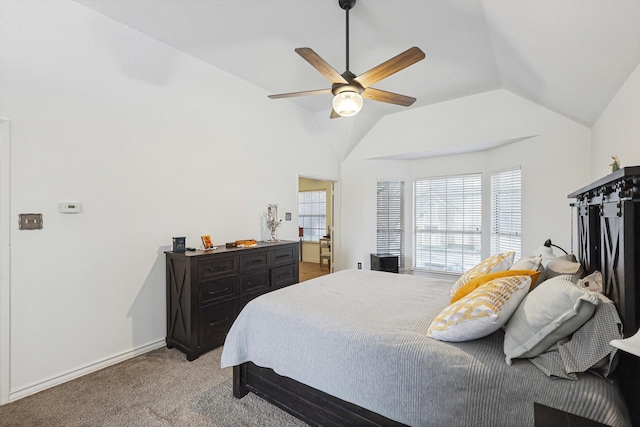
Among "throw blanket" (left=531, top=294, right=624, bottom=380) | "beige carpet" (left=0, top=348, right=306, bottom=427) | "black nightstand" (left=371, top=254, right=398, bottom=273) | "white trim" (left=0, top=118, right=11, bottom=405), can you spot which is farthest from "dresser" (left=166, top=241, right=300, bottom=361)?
"throw blanket" (left=531, top=294, right=624, bottom=380)

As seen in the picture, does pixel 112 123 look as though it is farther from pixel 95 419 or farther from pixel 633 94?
pixel 633 94

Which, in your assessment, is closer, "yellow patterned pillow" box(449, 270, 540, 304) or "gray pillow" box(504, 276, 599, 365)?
"gray pillow" box(504, 276, 599, 365)

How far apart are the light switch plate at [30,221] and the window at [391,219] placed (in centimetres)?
464

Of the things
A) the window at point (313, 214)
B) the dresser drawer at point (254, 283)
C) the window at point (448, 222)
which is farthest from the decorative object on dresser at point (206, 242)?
the window at point (313, 214)

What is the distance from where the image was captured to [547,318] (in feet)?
3.96

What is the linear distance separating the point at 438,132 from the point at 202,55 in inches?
138

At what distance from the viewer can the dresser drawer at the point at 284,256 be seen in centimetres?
363

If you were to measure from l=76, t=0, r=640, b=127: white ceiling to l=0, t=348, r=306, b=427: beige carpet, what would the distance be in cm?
312

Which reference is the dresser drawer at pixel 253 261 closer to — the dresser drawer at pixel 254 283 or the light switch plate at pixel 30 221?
the dresser drawer at pixel 254 283

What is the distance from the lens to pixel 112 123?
8.79ft

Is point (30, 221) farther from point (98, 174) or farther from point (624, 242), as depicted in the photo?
point (624, 242)

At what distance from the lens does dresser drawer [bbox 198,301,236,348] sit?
2830mm

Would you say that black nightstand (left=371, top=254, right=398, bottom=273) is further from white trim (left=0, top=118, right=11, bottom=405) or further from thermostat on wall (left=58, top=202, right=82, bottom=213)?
white trim (left=0, top=118, right=11, bottom=405)

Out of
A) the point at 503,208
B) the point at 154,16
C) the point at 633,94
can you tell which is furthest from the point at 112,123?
the point at 503,208
